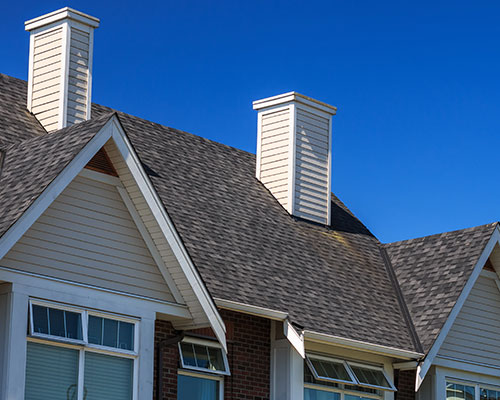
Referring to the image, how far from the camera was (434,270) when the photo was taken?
21.5 metres

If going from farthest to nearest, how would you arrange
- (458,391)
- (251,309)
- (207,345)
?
(458,391) → (251,309) → (207,345)

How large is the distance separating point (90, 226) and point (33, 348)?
79.2 inches

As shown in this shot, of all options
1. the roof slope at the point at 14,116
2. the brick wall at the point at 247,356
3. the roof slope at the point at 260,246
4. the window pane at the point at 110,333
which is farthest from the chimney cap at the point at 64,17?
the window pane at the point at 110,333

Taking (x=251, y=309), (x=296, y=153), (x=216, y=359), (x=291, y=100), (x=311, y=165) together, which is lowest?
(x=216, y=359)

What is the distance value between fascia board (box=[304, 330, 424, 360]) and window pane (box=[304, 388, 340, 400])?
90 cm

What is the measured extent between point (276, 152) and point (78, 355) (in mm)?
10286

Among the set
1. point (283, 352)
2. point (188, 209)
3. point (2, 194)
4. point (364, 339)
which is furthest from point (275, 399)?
point (2, 194)

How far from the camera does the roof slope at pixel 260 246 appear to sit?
A: 59.5ft

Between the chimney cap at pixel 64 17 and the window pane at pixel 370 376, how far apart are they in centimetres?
824

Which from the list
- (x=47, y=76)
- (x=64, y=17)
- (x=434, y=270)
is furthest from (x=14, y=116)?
(x=434, y=270)

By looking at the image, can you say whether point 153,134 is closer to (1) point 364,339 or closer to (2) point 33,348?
(1) point 364,339

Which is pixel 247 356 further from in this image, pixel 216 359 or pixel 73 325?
pixel 73 325

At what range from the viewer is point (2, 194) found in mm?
14211

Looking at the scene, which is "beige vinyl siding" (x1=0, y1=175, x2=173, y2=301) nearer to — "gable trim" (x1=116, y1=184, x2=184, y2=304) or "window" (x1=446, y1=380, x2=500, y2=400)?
"gable trim" (x1=116, y1=184, x2=184, y2=304)
